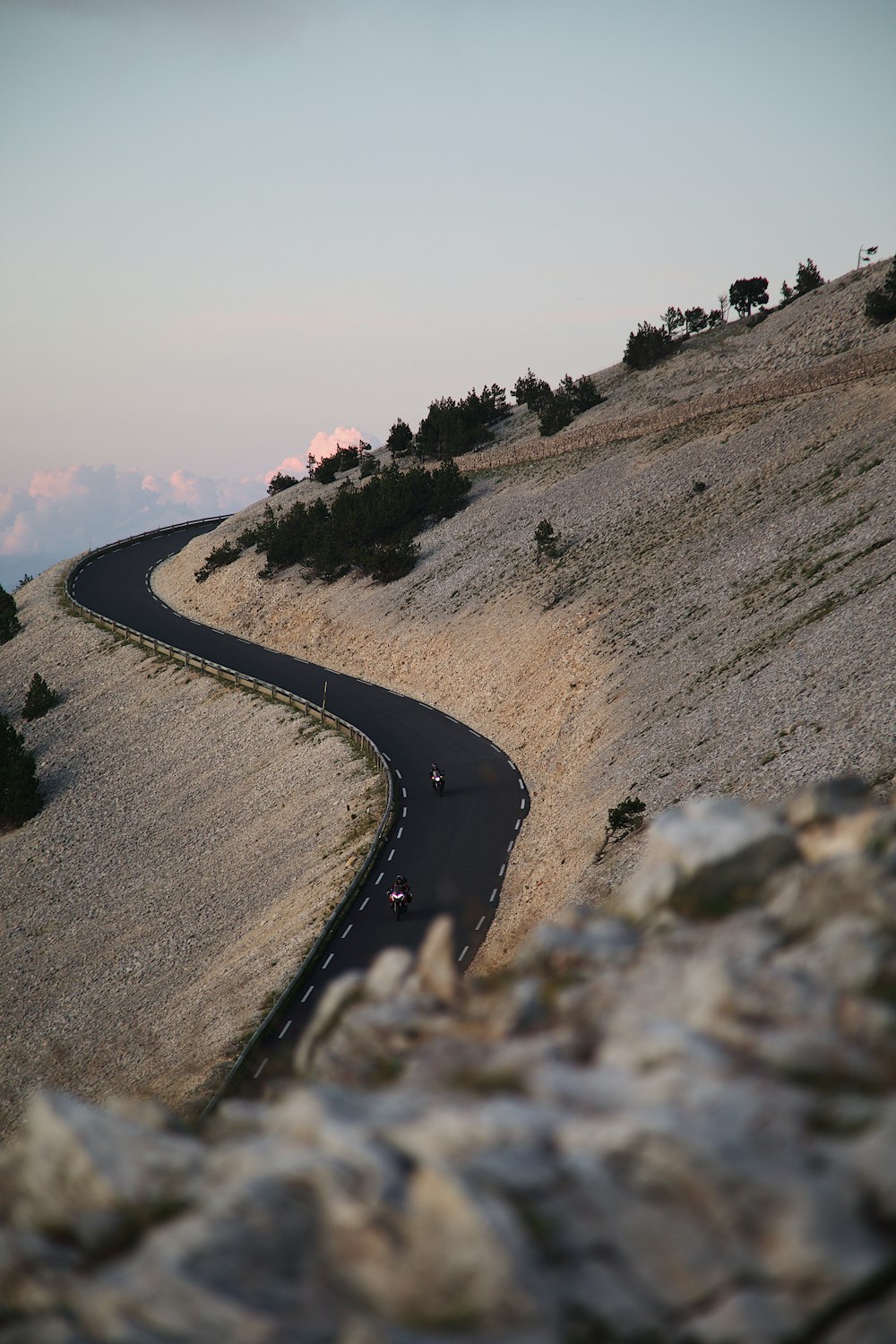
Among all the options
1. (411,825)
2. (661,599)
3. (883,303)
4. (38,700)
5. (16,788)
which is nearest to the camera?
(411,825)

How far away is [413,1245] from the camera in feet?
22.4

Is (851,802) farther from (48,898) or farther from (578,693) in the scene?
(48,898)

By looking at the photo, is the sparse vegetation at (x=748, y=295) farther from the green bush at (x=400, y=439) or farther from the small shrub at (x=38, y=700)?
the small shrub at (x=38, y=700)

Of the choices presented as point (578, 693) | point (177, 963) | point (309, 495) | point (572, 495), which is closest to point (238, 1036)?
point (177, 963)

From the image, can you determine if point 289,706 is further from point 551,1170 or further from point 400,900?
point 551,1170

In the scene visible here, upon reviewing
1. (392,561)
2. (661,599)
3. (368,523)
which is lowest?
(661,599)

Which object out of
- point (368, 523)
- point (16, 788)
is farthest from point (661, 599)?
point (16, 788)

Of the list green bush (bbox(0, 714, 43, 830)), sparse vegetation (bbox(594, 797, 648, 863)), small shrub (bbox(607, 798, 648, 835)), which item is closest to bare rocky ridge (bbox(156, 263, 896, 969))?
sparse vegetation (bbox(594, 797, 648, 863))

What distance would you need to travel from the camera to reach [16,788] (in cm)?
4838

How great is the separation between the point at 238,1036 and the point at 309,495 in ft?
217

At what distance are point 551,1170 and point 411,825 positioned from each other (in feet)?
92.7

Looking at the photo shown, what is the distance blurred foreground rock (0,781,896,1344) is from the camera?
257 inches

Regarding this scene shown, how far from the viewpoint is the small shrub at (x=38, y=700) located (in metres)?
59.4

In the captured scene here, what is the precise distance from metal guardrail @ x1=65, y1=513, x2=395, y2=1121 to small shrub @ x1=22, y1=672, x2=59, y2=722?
715cm
